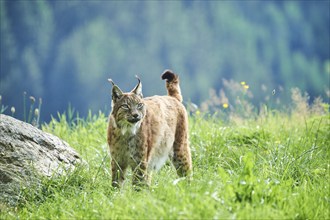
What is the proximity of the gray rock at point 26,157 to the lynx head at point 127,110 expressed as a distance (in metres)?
0.78

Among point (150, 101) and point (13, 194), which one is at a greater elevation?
point (150, 101)

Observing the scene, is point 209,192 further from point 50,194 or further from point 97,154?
point 97,154

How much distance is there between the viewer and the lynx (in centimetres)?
647

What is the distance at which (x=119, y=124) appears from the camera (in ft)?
21.4

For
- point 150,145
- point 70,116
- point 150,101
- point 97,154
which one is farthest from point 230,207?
point 70,116

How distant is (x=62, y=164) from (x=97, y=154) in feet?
4.35

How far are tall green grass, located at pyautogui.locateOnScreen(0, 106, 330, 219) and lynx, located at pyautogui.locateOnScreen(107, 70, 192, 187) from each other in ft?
0.63

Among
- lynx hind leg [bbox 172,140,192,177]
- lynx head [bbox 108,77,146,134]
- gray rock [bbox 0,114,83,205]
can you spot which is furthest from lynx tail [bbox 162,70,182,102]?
gray rock [bbox 0,114,83,205]

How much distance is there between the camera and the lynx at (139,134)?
6473mm

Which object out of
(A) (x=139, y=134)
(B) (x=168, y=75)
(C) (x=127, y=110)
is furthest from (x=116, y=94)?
(B) (x=168, y=75)

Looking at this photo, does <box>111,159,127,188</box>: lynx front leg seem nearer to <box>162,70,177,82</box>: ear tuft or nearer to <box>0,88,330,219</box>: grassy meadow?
<box>0,88,330,219</box>: grassy meadow

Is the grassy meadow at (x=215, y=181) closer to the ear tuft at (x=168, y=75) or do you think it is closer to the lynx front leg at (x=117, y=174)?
the lynx front leg at (x=117, y=174)

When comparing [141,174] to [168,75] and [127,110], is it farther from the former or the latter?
[168,75]

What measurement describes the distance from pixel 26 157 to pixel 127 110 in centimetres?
131
